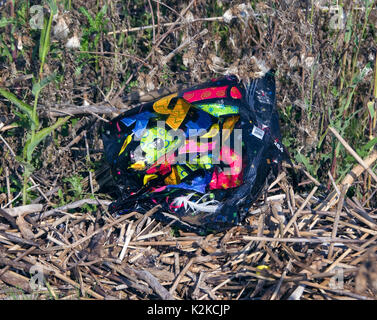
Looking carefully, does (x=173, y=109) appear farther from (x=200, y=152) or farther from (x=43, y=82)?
(x=43, y=82)

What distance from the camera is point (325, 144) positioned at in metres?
2.30

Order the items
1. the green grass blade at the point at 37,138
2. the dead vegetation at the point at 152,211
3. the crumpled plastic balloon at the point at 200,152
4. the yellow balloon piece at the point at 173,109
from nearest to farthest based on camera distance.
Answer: the dead vegetation at the point at 152,211
the green grass blade at the point at 37,138
the crumpled plastic balloon at the point at 200,152
the yellow balloon piece at the point at 173,109

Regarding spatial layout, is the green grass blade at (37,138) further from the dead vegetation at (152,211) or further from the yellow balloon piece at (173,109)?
the yellow balloon piece at (173,109)

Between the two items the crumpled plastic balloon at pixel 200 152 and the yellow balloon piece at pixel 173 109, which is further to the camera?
the yellow balloon piece at pixel 173 109

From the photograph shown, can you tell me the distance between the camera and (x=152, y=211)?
2.12 meters

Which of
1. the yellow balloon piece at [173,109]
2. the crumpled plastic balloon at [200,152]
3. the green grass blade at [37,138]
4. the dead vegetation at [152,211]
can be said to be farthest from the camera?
the yellow balloon piece at [173,109]

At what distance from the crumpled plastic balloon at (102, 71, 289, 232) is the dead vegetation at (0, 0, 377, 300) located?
0.08 m

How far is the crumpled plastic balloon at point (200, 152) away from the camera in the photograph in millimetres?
2143

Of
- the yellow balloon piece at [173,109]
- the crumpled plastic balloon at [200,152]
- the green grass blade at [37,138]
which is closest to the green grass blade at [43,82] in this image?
the green grass blade at [37,138]

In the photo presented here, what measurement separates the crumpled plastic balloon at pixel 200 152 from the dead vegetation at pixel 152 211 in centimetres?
8

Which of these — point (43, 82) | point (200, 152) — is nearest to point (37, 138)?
point (43, 82)

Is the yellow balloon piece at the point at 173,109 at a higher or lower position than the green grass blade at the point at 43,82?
lower

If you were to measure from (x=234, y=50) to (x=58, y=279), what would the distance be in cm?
149

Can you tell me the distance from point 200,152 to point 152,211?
449 mm
